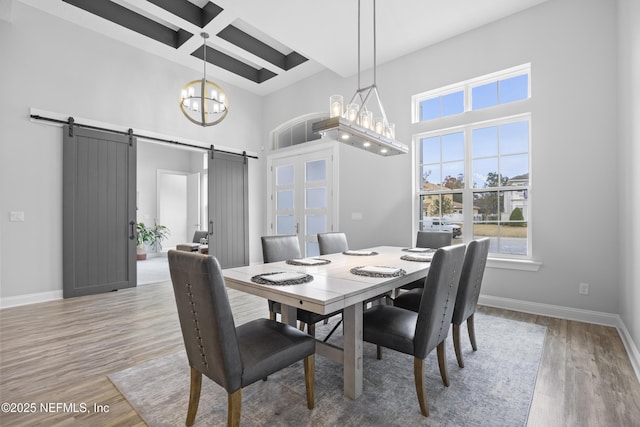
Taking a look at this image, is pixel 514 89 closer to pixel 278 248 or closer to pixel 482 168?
pixel 482 168

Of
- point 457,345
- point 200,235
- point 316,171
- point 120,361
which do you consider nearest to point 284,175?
point 316,171

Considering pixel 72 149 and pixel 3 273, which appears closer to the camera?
pixel 3 273

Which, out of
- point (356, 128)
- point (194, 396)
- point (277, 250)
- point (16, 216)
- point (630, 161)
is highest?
point (356, 128)

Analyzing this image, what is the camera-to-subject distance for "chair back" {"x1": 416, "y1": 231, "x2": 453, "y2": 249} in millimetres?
3523

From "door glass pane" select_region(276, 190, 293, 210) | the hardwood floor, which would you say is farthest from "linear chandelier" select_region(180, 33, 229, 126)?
the hardwood floor

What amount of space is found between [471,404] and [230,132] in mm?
5705

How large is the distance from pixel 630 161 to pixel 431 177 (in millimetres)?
2076

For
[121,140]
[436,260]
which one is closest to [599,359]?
[436,260]

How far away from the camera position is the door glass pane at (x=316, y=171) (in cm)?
559

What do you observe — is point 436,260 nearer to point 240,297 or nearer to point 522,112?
point 522,112

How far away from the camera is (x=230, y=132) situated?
6.04 meters

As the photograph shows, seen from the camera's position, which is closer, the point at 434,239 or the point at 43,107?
the point at 434,239

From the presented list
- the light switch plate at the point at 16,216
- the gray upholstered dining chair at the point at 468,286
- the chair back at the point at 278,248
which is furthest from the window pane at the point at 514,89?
the light switch plate at the point at 16,216

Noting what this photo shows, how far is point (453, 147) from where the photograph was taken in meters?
4.13
